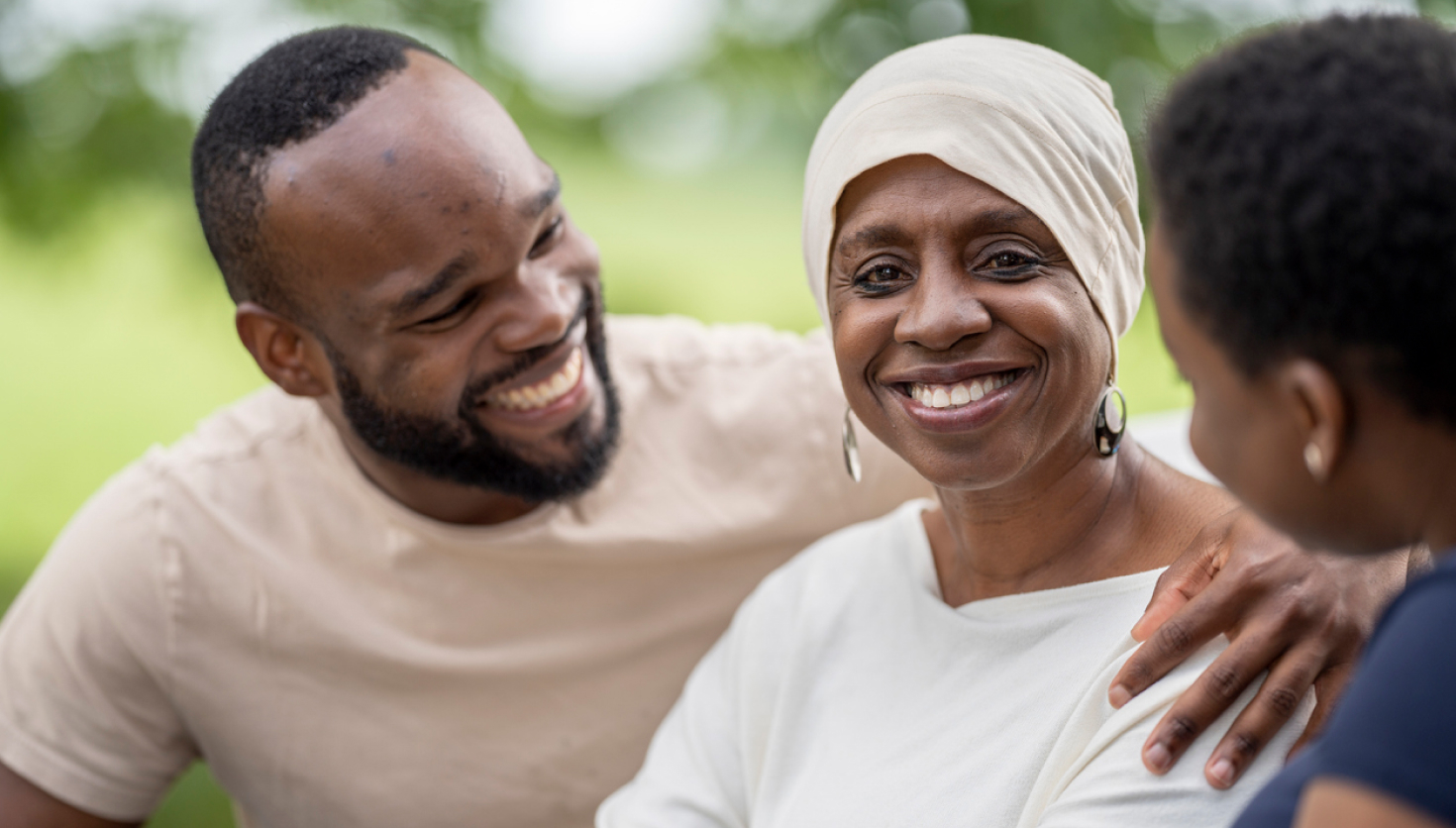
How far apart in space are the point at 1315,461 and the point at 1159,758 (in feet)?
1.63

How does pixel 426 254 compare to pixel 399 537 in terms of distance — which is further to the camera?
pixel 399 537

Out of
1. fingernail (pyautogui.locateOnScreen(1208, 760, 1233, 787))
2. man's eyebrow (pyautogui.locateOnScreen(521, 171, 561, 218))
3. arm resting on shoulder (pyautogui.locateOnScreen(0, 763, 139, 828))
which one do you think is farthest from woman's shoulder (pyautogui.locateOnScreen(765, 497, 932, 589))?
arm resting on shoulder (pyautogui.locateOnScreen(0, 763, 139, 828))

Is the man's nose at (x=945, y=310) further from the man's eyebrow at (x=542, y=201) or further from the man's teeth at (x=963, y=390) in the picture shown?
the man's eyebrow at (x=542, y=201)

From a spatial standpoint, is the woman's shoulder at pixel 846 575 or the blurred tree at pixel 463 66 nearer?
the woman's shoulder at pixel 846 575

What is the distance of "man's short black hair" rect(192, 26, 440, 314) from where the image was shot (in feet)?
8.52

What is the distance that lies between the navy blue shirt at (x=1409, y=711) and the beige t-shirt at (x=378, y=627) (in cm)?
185

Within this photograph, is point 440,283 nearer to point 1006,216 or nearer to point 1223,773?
point 1006,216

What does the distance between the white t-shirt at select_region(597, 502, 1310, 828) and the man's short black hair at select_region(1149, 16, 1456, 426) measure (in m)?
0.59

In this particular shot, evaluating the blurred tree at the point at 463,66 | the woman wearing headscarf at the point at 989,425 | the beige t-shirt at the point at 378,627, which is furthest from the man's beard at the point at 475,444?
the blurred tree at the point at 463,66

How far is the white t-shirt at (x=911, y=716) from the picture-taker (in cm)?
161

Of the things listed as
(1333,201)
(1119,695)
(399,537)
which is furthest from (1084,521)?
(399,537)

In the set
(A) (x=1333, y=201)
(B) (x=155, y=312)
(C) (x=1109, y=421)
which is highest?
(A) (x=1333, y=201)

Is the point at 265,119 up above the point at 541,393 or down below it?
above

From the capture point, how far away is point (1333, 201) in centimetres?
110
